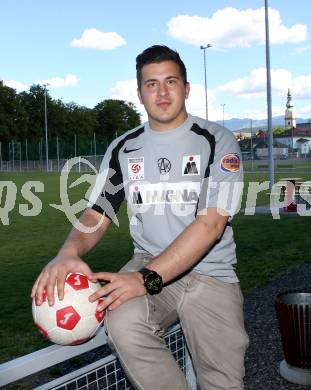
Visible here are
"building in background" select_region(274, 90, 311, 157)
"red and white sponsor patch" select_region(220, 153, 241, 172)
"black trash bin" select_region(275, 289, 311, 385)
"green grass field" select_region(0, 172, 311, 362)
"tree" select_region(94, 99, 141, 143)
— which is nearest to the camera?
"red and white sponsor patch" select_region(220, 153, 241, 172)

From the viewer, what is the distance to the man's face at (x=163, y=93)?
2.73 m

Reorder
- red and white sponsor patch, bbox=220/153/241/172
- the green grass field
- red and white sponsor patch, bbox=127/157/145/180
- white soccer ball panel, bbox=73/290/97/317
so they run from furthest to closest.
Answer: the green grass field → red and white sponsor patch, bbox=127/157/145/180 → red and white sponsor patch, bbox=220/153/241/172 → white soccer ball panel, bbox=73/290/97/317

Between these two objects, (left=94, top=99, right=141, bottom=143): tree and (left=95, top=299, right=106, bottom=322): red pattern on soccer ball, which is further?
(left=94, top=99, right=141, bottom=143): tree

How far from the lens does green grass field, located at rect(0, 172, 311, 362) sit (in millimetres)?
6168

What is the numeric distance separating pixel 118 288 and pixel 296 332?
8.31 feet

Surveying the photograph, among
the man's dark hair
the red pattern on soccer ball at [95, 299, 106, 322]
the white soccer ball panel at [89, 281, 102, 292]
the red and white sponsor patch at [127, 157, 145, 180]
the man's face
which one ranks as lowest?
the red pattern on soccer ball at [95, 299, 106, 322]

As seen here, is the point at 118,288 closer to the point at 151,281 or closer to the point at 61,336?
the point at 151,281

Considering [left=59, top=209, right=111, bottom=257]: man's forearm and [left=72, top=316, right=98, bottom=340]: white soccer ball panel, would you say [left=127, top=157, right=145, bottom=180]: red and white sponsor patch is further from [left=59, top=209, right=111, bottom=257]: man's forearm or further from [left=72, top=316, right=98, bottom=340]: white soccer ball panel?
[left=72, top=316, right=98, bottom=340]: white soccer ball panel

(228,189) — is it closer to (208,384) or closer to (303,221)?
(208,384)

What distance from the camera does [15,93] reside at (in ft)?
299

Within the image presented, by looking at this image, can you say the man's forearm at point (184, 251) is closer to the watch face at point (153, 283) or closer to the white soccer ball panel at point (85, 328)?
the watch face at point (153, 283)

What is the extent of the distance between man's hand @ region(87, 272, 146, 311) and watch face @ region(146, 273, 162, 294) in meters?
0.03

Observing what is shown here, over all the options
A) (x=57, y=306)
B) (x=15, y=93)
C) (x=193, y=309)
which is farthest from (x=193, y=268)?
(x=15, y=93)

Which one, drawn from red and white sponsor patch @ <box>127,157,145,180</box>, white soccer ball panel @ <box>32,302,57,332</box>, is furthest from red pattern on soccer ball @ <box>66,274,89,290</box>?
red and white sponsor patch @ <box>127,157,145,180</box>
